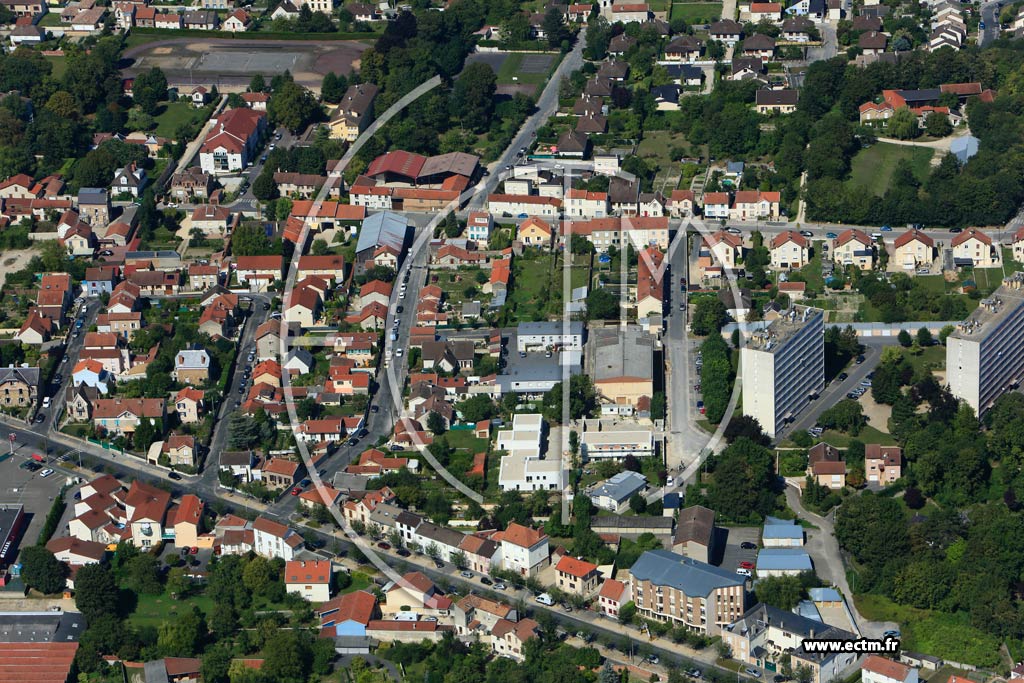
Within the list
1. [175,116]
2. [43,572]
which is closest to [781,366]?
[43,572]

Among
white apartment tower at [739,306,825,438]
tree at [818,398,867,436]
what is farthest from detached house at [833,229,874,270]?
tree at [818,398,867,436]

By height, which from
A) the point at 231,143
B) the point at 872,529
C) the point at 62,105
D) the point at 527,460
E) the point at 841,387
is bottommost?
the point at 872,529

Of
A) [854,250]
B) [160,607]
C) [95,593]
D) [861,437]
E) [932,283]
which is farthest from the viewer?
[854,250]

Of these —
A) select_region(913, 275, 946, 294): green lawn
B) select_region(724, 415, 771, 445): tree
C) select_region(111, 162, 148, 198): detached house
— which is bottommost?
select_region(724, 415, 771, 445): tree

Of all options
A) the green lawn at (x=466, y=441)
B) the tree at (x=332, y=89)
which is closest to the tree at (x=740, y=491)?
the green lawn at (x=466, y=441)

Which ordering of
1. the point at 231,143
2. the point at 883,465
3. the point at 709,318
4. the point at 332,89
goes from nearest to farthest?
the point at 883,465 → the point at 709,318 → the point at 231,143 → the point at 332,89

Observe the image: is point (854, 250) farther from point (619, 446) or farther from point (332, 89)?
point (332, 89)

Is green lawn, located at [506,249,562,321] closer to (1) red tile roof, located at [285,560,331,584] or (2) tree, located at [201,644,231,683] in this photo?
(1) red tile roof, located at [285,560,331,584]
